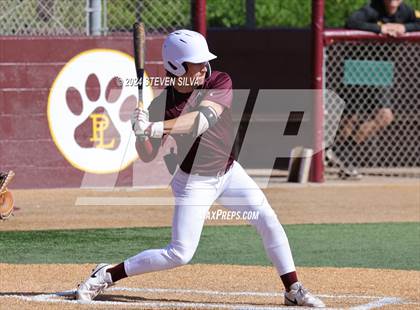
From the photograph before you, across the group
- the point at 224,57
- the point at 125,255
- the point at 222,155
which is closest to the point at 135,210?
the point at 125,255

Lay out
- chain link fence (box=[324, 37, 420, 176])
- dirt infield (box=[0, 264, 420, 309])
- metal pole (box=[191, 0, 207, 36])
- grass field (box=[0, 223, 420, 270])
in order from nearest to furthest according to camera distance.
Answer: dirt infield (box=[0, 264, 420, 309]), grass field (box=[0, 223, 420, 270]), metal pole (box=[191, 0, 207, 36]), chain link fence (box=[324, 37, 420, 176])

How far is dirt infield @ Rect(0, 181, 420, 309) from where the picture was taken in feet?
24.9

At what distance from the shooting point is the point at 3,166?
14023 mm

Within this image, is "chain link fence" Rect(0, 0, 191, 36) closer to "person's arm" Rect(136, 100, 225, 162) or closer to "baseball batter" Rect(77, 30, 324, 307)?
"baseball batter" Rect(77, 30, 324, 307)

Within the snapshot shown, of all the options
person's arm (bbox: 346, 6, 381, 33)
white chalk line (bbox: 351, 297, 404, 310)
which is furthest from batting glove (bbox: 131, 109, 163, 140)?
person's arm (bbox: 346, 6, 381, 33)

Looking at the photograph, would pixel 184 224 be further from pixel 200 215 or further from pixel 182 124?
pixel 182 124

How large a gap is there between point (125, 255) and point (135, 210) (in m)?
2.91

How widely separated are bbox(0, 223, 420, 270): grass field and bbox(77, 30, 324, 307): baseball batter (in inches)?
89.0

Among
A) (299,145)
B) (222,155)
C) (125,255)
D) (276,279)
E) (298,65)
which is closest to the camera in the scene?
(222,155)

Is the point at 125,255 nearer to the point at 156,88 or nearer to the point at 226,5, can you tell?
the point at 156,88

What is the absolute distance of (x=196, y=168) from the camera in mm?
7258

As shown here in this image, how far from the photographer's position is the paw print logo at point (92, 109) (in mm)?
14156

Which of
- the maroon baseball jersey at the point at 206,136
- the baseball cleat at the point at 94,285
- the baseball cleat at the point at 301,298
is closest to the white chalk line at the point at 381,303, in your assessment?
the baseball cleat at the point at 301,298

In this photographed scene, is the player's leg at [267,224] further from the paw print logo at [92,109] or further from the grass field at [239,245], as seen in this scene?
the paw print logo at [92,109]
